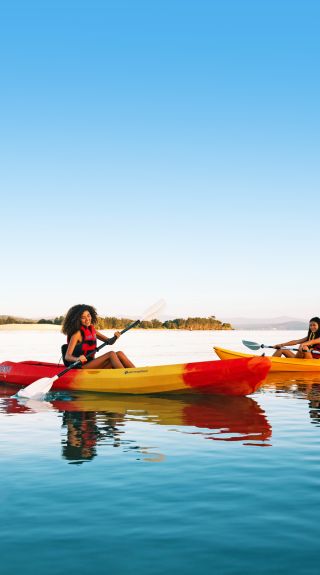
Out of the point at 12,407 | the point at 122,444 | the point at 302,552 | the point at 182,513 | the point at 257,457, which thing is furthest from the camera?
the point at 12,407

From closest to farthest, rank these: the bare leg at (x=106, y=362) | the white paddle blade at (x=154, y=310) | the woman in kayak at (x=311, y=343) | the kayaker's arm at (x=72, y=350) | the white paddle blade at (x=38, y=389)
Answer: the white paddle blade at (x=38, y=389) → the kayaker's arm at (x=72, y=350) → the bare leg at (x=106, y=362) → the white paddle blade at (x=154, y=310) → the woman in kayak at (x=311, y=343)

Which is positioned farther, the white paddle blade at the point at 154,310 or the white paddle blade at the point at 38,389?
the white paddle blade at the point at 154,310

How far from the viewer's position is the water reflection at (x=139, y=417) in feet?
22.6

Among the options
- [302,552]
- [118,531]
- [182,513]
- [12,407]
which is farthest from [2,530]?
[12,407]

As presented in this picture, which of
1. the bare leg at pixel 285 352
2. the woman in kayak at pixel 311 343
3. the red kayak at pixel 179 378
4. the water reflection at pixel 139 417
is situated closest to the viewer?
the water reflection at pixel 139 417

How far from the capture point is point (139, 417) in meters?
8.97

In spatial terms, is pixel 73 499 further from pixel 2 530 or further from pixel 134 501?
pixel 2 530

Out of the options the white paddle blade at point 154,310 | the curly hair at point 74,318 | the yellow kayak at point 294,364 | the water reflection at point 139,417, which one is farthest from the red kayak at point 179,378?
the yellow kayak at point 294,364

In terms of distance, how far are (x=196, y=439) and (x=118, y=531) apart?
3.14 metres

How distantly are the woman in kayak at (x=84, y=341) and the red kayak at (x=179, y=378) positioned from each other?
304 millimetres

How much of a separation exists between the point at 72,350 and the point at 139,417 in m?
3.25

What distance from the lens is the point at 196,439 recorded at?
7094 millimetres

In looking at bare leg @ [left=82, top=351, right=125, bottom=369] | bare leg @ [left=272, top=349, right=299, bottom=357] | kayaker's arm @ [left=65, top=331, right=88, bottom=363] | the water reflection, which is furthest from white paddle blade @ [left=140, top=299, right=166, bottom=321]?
bare leg @ [left=272, top=349, right=299, bottom=357]

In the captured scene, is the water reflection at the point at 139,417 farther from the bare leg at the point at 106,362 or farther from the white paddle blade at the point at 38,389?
the bare leg at the point at 106,362
